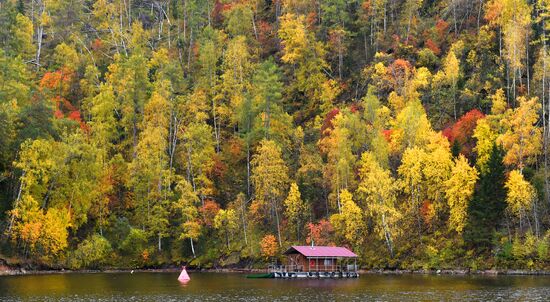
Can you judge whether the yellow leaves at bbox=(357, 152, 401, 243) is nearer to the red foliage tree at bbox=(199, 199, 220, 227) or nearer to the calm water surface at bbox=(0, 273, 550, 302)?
the calm water surface at bbox=(0, 273, 550, 302)

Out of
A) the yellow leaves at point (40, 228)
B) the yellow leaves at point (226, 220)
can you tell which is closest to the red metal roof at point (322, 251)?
the yellow leaves at point (226, 220)

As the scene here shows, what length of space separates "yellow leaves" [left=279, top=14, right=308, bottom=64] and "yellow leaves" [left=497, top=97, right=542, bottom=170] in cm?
4764

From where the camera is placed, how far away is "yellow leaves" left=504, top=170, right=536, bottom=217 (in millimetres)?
73500

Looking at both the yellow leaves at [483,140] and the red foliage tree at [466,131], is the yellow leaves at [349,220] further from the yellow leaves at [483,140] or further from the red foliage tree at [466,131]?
the red foliage tree at [466,131]

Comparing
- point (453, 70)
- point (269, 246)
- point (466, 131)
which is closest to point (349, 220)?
point (269, 246)

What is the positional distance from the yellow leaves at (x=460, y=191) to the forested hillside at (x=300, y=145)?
0.79ft

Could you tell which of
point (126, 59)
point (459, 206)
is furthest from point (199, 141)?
point (459, 206)

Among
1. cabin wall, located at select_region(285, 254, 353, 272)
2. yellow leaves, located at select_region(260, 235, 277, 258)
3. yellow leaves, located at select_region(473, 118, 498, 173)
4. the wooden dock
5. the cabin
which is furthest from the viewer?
yellow leaves, located at select_region(260, 235, 277, 258)

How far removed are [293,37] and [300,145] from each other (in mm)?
27702

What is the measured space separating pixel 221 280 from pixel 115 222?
2915cm

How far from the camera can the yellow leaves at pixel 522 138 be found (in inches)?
3086

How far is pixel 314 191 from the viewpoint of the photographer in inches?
3666

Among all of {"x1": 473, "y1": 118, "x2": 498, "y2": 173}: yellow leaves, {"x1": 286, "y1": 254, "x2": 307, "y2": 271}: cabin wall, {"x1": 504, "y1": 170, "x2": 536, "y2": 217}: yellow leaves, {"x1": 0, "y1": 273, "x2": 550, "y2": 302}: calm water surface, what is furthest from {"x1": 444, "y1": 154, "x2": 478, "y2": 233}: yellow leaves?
{"x1": 286, "y1": 254, "x2": 307, "y2": 271}: cabin wall

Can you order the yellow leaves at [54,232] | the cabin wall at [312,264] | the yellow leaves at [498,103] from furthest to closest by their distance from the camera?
the yellow leaves at [498,103], the yellow leaves at [54,232], the cabin wall at [312,264]
